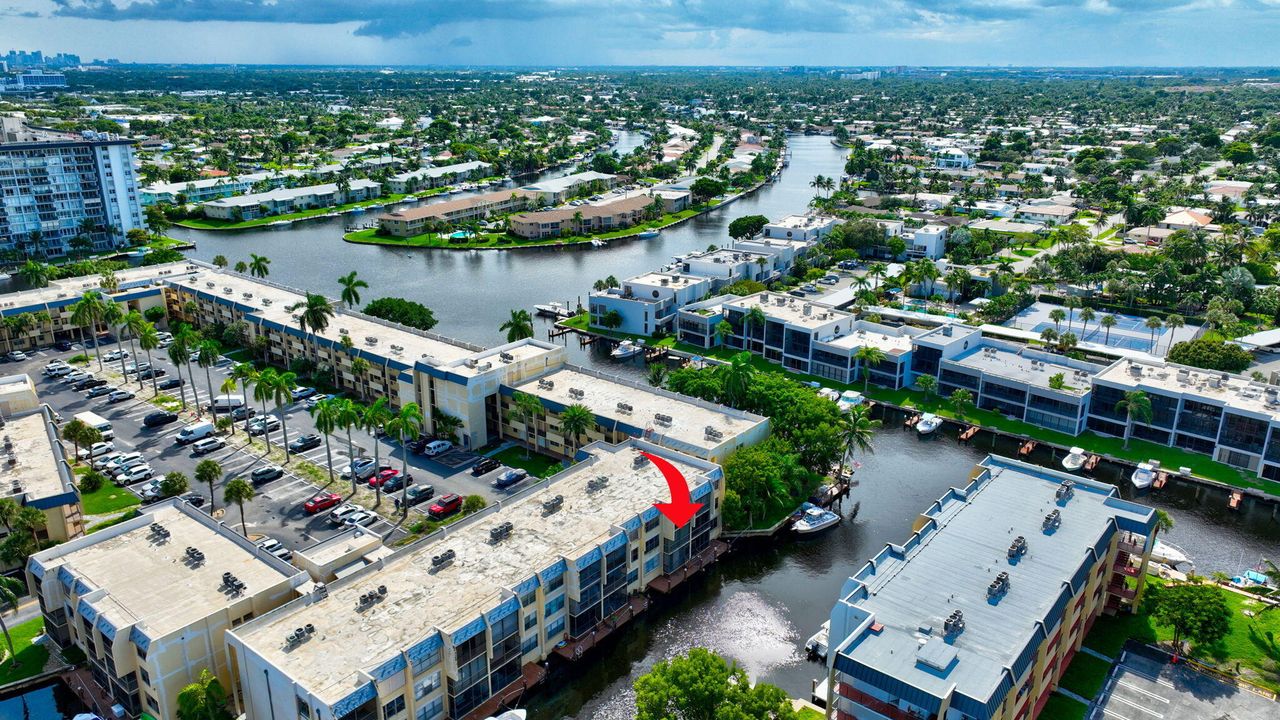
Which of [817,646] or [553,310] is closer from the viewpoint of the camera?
[817,646]

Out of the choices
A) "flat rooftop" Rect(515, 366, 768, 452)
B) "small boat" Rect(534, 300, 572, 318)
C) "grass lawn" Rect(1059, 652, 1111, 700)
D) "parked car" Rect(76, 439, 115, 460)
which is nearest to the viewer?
"grass lawn" Rect(1059, 652, 1111, 700)

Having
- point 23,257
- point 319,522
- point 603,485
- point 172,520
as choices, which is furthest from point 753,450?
point 23,257

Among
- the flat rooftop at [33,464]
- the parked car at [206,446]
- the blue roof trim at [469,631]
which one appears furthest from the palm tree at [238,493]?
the blue roof trim at [469,631]

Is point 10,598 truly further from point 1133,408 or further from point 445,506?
point 1133,408

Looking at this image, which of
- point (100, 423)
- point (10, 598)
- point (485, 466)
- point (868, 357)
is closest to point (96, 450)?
point (100, 423)

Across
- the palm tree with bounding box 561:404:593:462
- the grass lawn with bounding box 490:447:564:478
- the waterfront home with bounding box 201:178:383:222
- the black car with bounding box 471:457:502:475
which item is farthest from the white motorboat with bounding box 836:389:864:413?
the waterfront home with bounding box 201:178:383:222

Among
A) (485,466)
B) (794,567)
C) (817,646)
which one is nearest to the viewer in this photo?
(817,646)

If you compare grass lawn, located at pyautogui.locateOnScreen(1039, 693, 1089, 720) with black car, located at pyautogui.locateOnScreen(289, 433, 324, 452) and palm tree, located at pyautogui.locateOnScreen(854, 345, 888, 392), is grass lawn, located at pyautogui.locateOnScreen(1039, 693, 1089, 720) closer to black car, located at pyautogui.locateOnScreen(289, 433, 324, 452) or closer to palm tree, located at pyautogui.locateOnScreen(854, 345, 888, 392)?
palm tree, located at pyautogui.locateOnScreen(854, 345, 888, 392)
